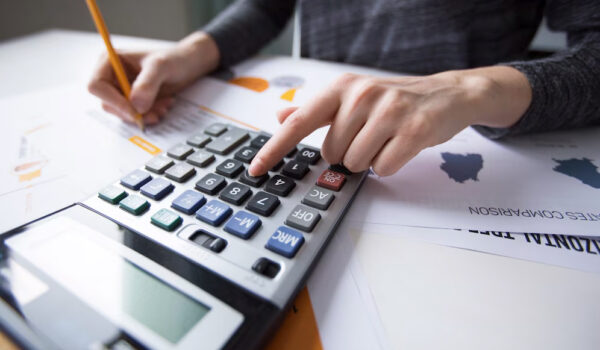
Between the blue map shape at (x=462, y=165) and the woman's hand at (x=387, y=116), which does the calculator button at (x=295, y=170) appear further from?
the blue map shape at (x=462, y=165)

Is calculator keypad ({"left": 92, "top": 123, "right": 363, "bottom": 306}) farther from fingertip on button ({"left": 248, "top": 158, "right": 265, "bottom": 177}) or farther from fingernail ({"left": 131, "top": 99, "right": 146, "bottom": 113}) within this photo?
fingernail ({"left": 131, "top": 99, "right": 146, "bottom": 113})

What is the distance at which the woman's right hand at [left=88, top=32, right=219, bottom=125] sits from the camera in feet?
1.38

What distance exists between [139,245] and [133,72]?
1.15 feet

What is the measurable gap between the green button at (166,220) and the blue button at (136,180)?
0.05m

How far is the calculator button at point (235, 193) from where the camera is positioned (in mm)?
265

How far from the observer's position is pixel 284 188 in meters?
0.28

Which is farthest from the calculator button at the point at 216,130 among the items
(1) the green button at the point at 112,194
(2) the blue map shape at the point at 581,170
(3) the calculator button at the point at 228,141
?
(2) the blue map shape at the point at 581,170

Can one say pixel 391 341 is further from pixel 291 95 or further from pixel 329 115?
pixel 291 95

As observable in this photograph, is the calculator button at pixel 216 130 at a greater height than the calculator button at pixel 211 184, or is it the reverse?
the calculator button at pixel 216 130

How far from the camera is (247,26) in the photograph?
2.06 feet

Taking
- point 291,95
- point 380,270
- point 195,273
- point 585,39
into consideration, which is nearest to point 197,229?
point 195,273

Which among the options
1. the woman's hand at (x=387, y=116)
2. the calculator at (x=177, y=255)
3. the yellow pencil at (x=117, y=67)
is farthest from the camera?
the yellow pencil at (x=117, y=67)

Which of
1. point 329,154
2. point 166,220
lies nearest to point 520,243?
point 329,154

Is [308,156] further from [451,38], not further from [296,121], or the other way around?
[451,38]
